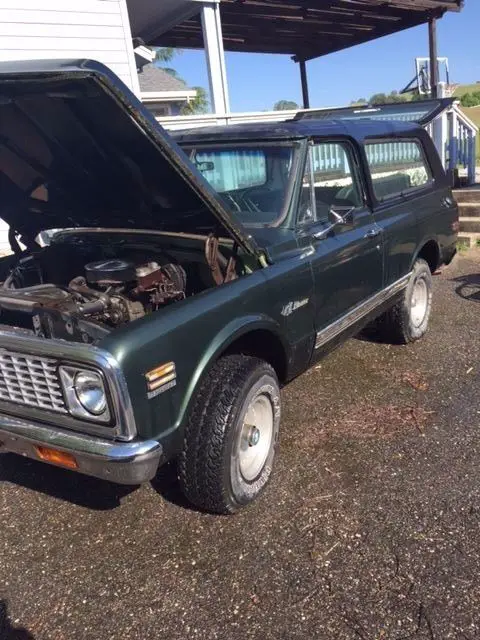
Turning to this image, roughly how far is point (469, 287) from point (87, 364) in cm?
552

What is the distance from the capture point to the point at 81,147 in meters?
3.03

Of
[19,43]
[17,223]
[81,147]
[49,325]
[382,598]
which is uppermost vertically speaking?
[19,43]

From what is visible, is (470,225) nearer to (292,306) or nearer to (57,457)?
(292,306)

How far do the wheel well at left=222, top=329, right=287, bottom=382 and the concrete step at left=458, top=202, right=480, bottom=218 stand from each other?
22.2 feet

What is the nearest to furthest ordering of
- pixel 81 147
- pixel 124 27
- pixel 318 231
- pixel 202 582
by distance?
1. pixel 202 582
2. pixel 81 147
3. pixel 318 231
4. pixel 124 27

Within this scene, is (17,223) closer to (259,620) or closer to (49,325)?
(49,325)

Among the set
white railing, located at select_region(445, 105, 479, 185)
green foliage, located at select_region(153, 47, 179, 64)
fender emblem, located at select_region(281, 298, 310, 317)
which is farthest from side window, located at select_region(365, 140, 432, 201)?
green foliage, located at select_region(153, 47, 179, 64)

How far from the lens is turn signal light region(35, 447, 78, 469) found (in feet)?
7.57

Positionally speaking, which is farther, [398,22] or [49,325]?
[398,22]

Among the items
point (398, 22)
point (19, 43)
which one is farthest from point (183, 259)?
point (398, 22)

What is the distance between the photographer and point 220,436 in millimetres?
2557

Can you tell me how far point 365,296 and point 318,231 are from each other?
2.55 ft

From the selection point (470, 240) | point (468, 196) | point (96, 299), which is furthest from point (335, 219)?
point (468, 196)

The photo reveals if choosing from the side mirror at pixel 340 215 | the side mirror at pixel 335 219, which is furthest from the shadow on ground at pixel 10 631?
the side mirror at pixel 340 215
